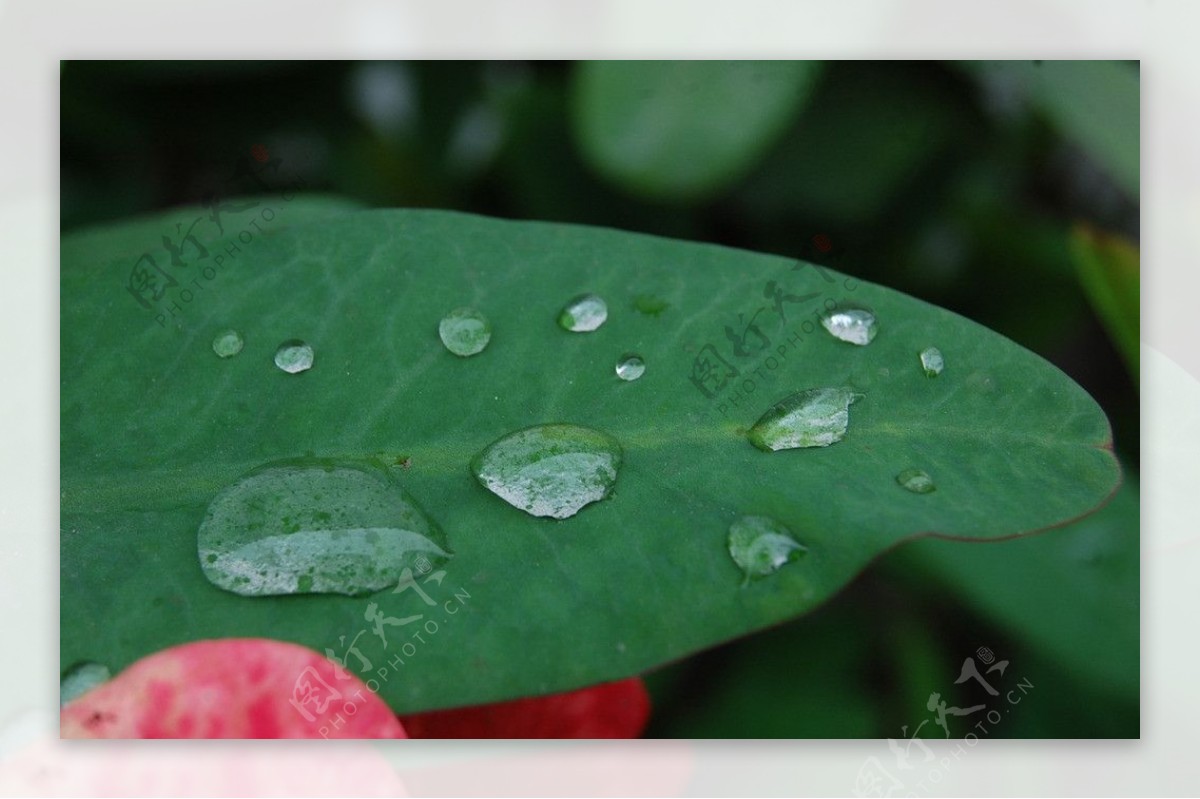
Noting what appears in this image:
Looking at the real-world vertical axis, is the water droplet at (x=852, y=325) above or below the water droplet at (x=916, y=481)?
above

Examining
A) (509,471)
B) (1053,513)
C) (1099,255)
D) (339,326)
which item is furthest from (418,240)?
(1099,255)

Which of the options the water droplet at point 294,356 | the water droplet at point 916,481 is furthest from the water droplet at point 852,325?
the water droplet at point 294,356

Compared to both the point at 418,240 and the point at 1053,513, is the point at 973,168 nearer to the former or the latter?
the point at 1053,513

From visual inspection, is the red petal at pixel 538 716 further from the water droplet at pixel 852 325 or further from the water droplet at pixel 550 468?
the water droplet at pixel 852 325

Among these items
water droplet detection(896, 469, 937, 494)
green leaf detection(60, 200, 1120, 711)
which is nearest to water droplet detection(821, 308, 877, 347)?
green leaf detection(60, 200, 1120, 711)

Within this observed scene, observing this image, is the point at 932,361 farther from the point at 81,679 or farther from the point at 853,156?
the point at 81,679

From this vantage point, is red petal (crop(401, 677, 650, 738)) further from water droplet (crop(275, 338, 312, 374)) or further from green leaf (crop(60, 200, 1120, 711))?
water droplet (crop(275, 338, 312, 374))
